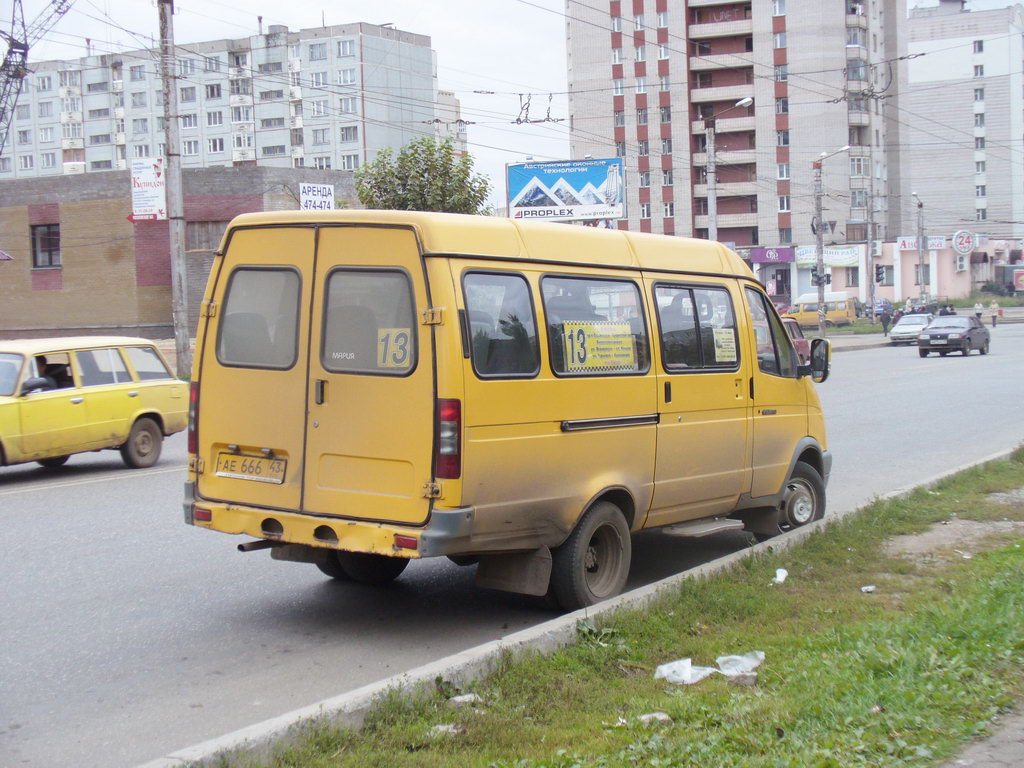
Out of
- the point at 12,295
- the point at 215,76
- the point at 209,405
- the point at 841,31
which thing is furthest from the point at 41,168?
the point at 209,405

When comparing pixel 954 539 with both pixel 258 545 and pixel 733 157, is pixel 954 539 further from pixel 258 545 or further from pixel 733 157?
pixel 733 157

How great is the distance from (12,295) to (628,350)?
156 feet

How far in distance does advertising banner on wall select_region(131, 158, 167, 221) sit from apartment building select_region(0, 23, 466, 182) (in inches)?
2321

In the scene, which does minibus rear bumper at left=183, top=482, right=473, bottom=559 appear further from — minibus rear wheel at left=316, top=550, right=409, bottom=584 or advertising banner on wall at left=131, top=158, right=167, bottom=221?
advertising banner on wall at left=131, top=158, right=167, bottom=221

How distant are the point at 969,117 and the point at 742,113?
39.8 metres

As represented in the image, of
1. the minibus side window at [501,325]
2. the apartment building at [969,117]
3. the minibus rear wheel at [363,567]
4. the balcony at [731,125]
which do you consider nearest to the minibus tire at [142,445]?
the minibus rear wheel at [363,567]

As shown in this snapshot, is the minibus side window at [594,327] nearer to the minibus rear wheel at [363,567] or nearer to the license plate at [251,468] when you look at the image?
the license plate at [251,468]

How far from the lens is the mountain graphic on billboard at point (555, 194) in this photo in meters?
38.2

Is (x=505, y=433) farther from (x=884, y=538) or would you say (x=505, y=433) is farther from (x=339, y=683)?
(x=884, y=538)

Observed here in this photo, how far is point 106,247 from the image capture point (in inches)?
1831

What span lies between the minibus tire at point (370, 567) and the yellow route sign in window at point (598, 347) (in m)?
1.95

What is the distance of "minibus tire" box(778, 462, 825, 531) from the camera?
8.95 m

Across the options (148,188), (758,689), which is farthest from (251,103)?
(758,689)

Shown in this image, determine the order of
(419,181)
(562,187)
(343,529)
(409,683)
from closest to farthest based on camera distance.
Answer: (409,683) → (343,529) → (419,181) → (562,187)
